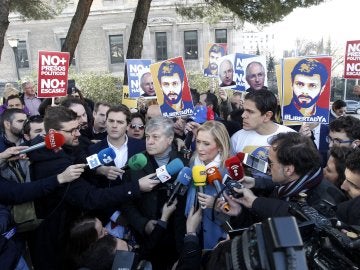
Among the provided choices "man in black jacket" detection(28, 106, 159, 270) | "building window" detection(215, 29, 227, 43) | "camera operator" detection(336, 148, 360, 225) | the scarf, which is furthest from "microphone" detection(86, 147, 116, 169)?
"building window" detection(215, 29, 227, 43)

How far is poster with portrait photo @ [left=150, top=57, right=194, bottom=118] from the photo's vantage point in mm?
4406

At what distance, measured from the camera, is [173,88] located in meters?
4.45

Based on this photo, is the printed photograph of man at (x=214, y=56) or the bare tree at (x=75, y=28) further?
the bare tree at (x=75, y=28)

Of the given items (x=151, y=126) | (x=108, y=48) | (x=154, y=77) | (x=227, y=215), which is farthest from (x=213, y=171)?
(x=108, y=48)

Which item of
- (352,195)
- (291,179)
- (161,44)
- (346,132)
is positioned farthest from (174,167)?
(161,44)

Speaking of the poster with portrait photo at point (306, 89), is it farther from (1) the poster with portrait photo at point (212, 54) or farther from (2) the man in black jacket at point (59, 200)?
(1) the poster with portrait photo at point (212, 54)

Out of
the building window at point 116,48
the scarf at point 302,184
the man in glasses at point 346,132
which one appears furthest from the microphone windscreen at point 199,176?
the building window at point 116,48

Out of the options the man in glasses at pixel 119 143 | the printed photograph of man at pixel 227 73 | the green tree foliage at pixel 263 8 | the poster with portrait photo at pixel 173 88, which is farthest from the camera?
the green tree foliage at pixel 263 8

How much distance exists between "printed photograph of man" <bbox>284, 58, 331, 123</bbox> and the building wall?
26.6m

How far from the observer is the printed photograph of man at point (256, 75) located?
5.57m

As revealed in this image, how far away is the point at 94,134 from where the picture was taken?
4.50 metres

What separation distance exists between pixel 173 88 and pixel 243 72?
2.08m

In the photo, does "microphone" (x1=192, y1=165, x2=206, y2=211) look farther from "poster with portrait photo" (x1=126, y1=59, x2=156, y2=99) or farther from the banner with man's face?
"poster with portrait photo" (x1=126, y1=59, x2=156, y2=99)

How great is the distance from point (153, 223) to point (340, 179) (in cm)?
142
